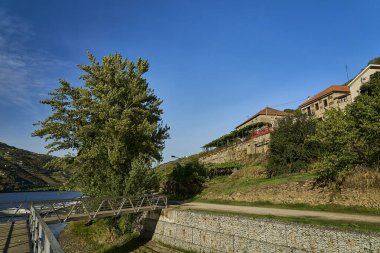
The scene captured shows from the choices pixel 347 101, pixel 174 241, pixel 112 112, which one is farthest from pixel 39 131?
pixel 347 101

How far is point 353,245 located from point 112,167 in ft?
60.6

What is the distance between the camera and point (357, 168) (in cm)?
1856

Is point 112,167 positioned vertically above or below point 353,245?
above

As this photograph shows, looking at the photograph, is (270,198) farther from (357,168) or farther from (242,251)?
(242,251)

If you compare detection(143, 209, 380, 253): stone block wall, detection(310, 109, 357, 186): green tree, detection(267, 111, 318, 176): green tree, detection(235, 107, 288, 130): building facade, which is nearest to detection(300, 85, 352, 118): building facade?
detection(235, 107, 288, 130): building facade

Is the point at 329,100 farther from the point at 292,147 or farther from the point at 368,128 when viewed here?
the point at 368,128

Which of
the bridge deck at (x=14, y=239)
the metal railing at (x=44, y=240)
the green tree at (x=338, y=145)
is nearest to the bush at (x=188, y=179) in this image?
the green tree at (x=338, y=145)

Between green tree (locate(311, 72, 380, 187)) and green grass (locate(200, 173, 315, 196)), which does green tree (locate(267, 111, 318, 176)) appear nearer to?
green grass (locate(200, 173, 315, 196))

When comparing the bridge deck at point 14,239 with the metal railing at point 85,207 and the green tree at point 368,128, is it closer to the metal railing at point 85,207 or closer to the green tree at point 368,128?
the metal railing at point 85,207

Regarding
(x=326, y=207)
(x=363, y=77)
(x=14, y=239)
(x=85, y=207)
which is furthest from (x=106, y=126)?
(x=363, y=77)

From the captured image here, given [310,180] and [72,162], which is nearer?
[310,180]

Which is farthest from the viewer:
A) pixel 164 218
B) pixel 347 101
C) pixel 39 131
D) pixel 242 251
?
pixel 347 101

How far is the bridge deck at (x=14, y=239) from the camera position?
8.71 metres

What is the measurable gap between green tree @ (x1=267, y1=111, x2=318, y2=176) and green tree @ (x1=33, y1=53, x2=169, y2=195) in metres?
12.7
